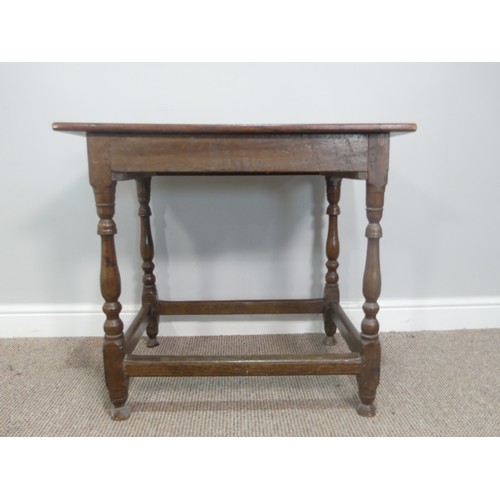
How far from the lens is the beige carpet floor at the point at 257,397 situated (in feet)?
2.79

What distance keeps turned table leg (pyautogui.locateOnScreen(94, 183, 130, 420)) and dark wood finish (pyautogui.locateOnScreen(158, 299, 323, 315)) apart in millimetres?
335

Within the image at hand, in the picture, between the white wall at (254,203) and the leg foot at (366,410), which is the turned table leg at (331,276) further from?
the leg foot at (366,410)

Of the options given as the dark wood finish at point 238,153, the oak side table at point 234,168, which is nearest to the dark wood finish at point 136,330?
the oak side table at point 234,168

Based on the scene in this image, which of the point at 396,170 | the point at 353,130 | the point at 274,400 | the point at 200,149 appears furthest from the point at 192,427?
the point at 396,170

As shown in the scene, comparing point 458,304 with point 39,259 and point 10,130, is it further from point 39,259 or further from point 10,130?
point 10,130

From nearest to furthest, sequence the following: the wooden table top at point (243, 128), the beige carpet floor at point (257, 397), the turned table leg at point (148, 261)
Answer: the wooden table top at point (243, 128) → the beige carpet floor at point (257, 397) → the turned table leg at point (148, 261)

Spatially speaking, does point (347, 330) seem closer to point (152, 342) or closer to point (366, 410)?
point (366, 410)

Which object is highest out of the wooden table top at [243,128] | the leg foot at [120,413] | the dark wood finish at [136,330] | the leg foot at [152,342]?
the wooden table top at [243,128]

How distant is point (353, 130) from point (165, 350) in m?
0.83

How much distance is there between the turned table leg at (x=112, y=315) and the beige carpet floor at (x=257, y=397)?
0.06 meters

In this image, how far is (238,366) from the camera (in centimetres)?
86

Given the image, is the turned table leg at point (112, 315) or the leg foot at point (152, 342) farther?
the leg foot at point (152, 342)

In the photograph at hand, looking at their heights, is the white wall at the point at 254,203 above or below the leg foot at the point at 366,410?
above

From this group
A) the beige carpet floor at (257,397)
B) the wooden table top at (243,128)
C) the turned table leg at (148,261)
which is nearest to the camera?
the wooden table top at (243,128)
